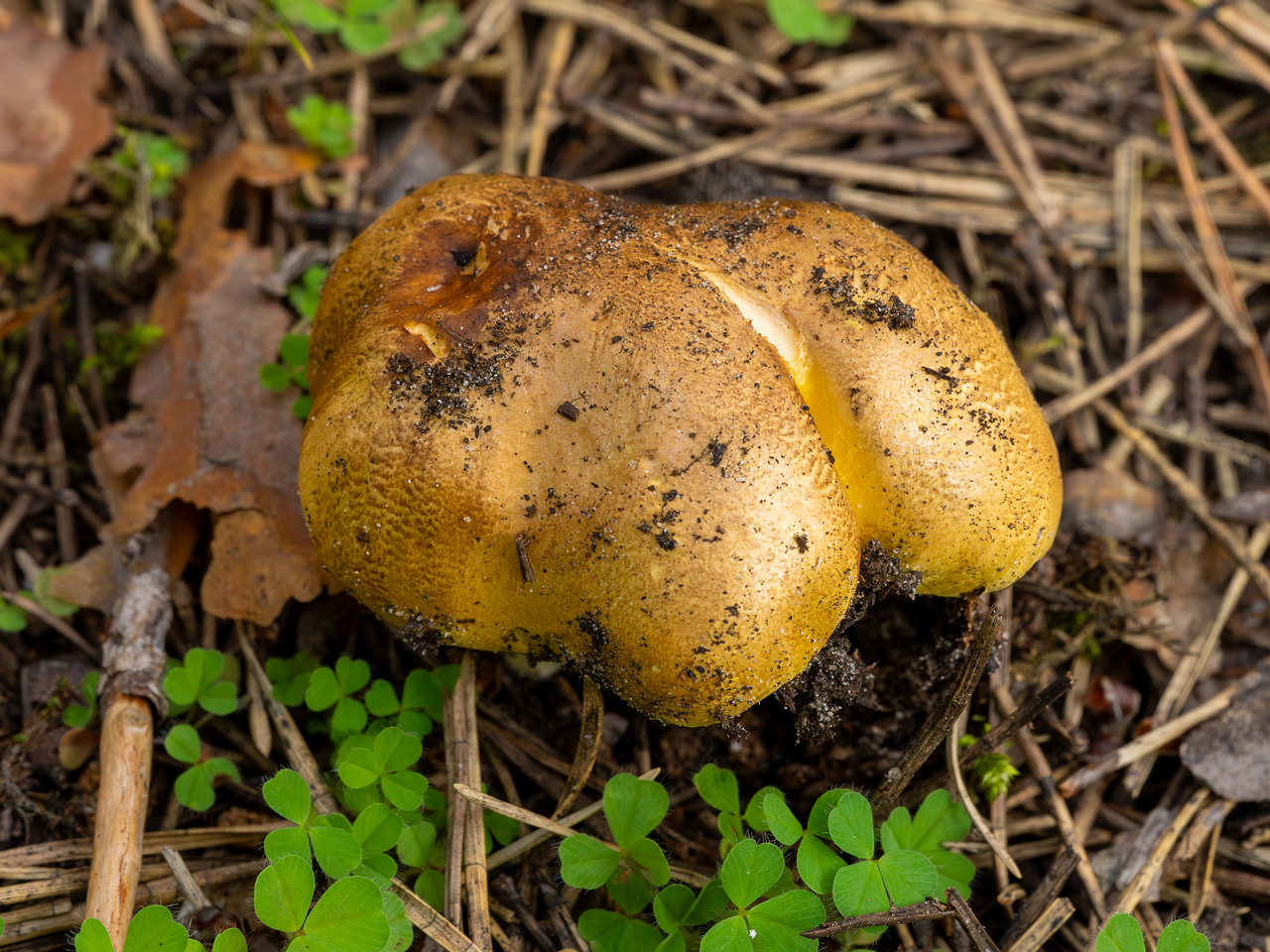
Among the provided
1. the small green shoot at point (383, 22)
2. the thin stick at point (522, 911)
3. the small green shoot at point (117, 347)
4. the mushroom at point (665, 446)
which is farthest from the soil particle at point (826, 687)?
the small green shoot at point (383, 22)

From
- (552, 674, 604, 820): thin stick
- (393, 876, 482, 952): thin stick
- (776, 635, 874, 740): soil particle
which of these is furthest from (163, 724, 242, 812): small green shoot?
(776, 635, 874, 740): soil particle

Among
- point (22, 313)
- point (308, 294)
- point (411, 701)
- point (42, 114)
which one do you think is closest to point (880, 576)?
point (411, 701)

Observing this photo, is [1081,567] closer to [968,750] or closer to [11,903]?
[968,750]

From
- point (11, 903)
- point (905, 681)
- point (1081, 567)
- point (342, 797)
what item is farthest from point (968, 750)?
point (11, 903)

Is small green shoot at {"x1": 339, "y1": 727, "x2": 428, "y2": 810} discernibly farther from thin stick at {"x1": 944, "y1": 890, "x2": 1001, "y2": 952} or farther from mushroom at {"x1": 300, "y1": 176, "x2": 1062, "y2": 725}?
thin stick at {"x1": 944, "y1": 890, "x2": 1001, "y2": 952}

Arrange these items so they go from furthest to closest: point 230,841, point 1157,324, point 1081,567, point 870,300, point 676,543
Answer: point 1157,324 < point 1081,567 < point 230,841 < point 870,300 < point 676,543

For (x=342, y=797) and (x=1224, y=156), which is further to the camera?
(x=1224, y=156)
